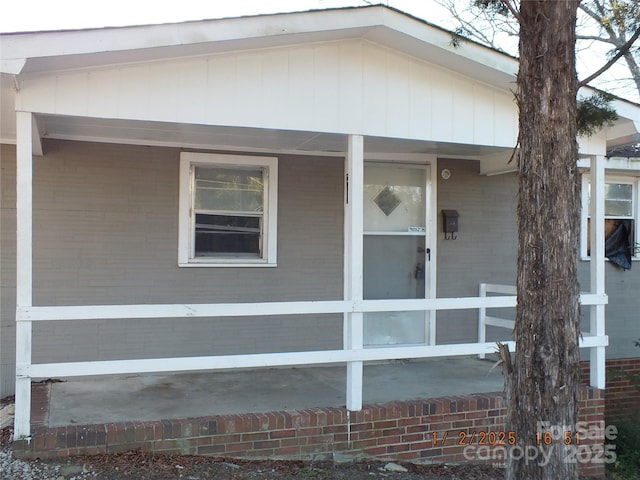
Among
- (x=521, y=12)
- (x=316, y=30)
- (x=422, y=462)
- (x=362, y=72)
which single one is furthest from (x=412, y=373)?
(x=521, y=12)

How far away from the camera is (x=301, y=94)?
4.80 m

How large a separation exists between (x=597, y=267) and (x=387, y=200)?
7.72 feet

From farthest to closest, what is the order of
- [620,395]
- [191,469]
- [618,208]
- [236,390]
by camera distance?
[618,208], [620,395], [236,390], [191,469]

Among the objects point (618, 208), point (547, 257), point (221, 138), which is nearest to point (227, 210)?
point (221, 138)

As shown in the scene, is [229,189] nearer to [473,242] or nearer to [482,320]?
[473,242]

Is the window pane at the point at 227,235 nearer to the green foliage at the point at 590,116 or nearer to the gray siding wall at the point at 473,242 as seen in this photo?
the gray siding wall at the point at 473,242

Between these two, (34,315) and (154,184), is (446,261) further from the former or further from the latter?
(34,315)

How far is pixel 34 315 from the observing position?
4.08 meters

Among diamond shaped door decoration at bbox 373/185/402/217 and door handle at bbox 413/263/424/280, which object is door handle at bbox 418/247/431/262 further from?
diamond shaped door decoration at bbox 373/185/402/217

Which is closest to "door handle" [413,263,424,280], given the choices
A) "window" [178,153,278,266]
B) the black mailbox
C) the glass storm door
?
the glass storm door

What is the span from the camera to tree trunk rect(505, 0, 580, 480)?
116 inches

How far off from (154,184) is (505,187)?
4.19m

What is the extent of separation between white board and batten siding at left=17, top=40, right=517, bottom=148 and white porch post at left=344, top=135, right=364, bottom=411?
1.39 ft

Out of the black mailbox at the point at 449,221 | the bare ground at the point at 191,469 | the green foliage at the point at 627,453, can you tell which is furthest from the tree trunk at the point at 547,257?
the black mailbox at the point at 449,221
